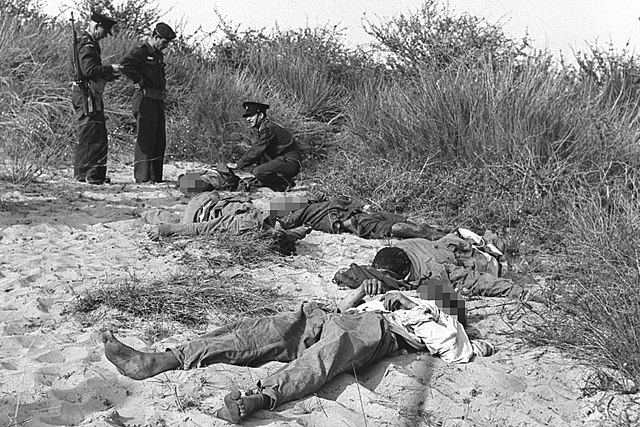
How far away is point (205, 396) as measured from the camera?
12.3 feet

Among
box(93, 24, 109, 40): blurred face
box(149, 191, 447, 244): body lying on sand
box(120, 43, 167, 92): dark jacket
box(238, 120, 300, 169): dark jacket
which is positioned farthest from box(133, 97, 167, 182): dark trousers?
box(149, 191, 447, 244): body lying on sand

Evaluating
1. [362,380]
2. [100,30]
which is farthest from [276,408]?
[100,30]

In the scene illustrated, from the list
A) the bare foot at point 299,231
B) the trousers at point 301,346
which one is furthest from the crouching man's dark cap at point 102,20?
the trousers at point 301,346

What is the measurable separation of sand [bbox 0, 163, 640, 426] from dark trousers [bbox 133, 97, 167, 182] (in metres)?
3.24

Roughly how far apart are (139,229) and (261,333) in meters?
3.11

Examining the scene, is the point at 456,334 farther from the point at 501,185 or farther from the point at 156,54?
the point at 156,54

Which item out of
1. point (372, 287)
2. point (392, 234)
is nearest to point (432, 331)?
point (372, 287)

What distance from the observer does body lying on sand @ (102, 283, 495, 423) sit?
12.3 ft

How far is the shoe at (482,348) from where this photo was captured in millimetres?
4543

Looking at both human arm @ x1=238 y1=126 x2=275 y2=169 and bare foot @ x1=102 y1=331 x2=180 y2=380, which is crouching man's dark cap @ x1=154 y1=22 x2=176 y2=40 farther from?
bare foot @ x1=102 y1=331 x2=180 y2=380

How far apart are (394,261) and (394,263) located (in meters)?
0.02

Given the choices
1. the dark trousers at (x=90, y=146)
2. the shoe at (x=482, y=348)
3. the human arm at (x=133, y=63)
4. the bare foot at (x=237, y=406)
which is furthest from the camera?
the human arm at (x=133, y=63)

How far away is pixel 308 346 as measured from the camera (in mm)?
4270

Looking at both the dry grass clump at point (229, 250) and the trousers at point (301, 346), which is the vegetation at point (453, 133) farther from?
the dry grass clump at point (229, 250)
